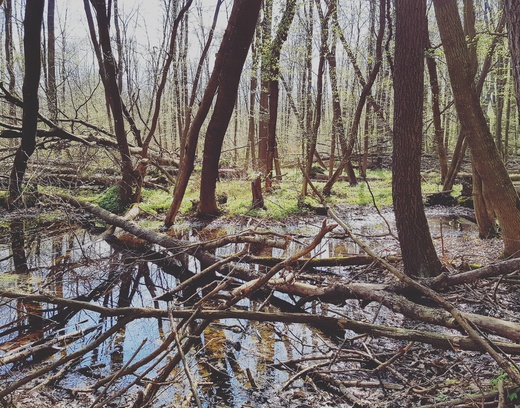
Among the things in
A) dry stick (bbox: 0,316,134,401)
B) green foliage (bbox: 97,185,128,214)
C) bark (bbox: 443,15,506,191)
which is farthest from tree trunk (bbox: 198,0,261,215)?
dry stick (bbox: 0,316,134,401)

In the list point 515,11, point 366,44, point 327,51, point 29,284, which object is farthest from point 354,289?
point 366,44

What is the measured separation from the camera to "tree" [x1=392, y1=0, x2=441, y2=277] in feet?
15.8

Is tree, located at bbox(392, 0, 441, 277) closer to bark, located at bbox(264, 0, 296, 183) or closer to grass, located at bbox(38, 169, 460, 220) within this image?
grass, located at bbox(38, 169, 460, 220)

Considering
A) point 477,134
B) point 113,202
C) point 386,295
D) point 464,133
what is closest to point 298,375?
point 386,295

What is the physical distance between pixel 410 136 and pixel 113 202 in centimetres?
955

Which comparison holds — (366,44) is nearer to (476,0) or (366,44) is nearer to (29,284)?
(476,0)

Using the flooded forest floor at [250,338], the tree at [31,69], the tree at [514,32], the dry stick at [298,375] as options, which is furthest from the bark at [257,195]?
the tree at [514,32]

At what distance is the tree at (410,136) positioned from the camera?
482 centimetres

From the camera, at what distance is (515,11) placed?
254 cm

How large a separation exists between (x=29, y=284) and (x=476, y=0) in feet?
76.6

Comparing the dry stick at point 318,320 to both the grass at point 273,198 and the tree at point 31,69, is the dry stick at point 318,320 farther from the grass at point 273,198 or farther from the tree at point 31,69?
the grass at point 273,198

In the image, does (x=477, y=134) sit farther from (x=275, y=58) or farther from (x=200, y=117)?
(x=275, y=58)

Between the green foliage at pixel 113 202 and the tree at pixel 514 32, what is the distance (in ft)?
35.8

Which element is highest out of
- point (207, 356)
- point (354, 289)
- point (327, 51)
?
point (327, 51)
